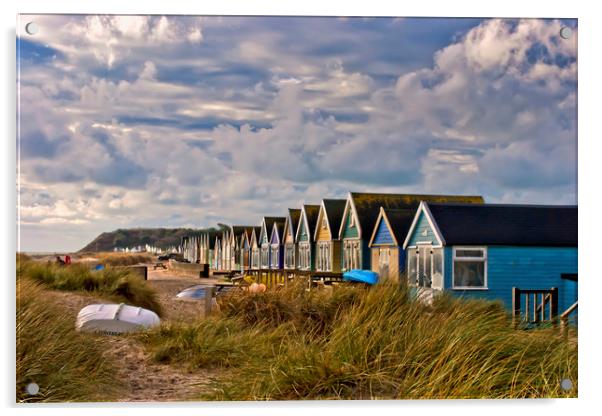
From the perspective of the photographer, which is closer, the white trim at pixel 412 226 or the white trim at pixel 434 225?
the white trim at pixel 434 225

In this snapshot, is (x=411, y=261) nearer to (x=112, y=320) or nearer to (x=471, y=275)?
(x=471, y=275)

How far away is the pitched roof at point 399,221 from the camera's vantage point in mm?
15297

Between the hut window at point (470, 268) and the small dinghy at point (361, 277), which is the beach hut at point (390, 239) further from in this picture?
the hut window at point (470, 268)

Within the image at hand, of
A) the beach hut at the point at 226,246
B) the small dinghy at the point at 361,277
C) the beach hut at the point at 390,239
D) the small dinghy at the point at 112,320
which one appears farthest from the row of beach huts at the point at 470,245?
the small dinghy at the point at 112,320

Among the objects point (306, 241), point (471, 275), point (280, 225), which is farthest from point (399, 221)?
point (306, 241)

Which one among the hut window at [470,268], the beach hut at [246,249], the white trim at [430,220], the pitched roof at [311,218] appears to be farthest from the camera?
the beach hut at [246,249]

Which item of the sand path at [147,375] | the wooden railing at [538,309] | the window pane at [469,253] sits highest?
the window pane at [469,253]

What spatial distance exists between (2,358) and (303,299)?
4.52 meters

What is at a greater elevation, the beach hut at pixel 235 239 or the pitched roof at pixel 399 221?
the pitched roof at pixel 399 221

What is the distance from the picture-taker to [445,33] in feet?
30.2

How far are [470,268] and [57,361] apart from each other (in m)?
7.13

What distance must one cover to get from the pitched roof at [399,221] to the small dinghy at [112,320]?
587 centimetres
